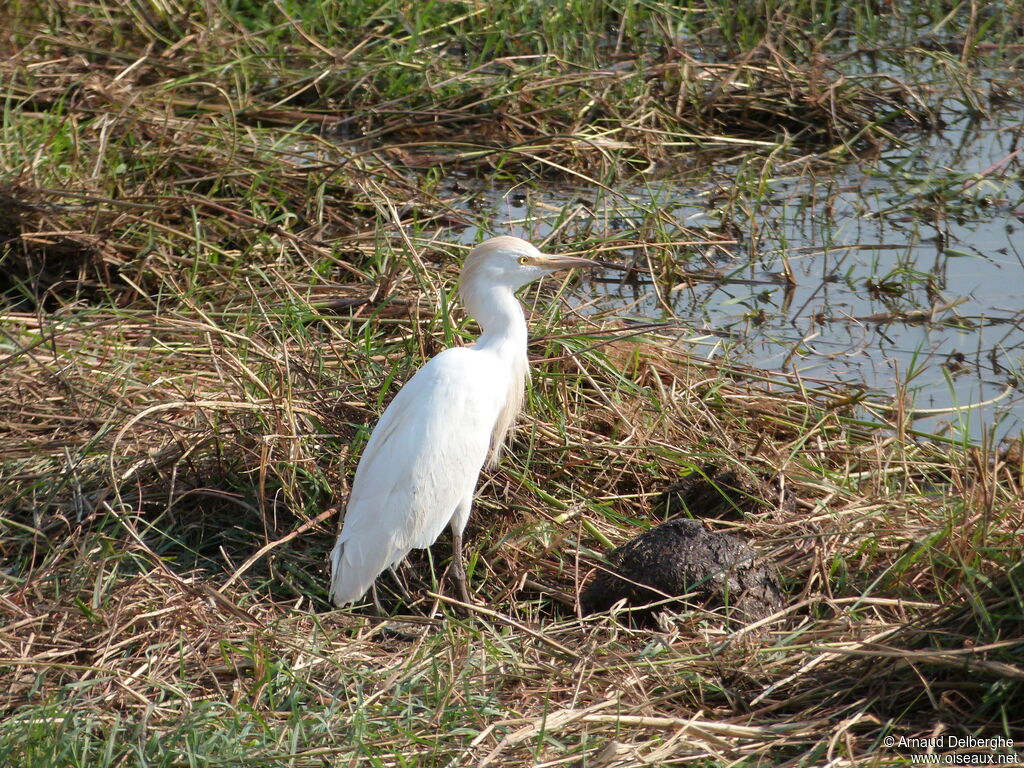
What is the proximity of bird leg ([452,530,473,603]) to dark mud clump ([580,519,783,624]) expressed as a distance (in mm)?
420

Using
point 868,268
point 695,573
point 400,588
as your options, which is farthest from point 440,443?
point 868,268

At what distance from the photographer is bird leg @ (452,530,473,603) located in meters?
3.48

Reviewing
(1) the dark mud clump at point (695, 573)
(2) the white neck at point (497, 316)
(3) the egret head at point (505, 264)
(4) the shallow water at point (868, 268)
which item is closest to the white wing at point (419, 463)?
(2) the white neck at point (497, 316)

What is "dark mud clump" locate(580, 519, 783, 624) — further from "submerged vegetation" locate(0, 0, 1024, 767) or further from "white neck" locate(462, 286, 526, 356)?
"white neck" locate(462, 286, 526, 356)

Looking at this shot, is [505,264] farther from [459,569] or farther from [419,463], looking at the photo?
[459,569]

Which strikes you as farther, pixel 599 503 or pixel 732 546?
pixel 599 503

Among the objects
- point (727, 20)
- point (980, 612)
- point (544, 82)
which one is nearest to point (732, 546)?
point (980, 612)

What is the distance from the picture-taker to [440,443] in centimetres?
346

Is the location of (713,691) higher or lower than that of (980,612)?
lower

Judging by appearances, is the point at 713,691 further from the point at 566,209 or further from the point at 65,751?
the point at 566,209

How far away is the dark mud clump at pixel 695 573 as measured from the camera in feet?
10.8

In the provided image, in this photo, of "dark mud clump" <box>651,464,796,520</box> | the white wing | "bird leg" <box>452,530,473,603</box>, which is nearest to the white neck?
the white wing

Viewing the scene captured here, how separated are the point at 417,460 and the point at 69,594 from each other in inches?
39.9

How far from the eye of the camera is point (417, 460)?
344 centimetres
